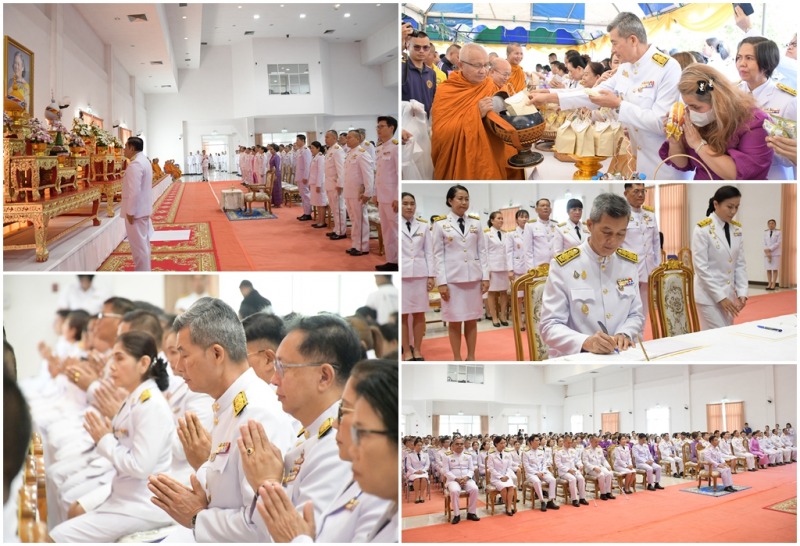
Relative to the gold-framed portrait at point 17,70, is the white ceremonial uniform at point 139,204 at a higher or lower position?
lower

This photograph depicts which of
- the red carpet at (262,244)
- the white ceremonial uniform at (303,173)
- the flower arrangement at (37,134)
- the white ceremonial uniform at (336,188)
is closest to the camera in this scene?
the flower arrangement at (37,134)

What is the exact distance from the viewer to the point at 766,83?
2.96 metres

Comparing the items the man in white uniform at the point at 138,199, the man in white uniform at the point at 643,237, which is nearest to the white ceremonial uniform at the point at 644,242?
the man in white uniform at the point at 643,237

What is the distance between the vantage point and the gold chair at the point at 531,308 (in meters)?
2.81

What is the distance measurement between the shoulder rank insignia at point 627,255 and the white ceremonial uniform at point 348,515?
1.49 metres

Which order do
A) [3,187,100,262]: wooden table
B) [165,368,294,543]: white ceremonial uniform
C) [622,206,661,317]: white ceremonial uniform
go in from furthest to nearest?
1. [3,187,100,262]: wooden table
2. [622,206,661,317]: white ceremonial uniform
3. [165,368,294,543]: white ceremonial uniform

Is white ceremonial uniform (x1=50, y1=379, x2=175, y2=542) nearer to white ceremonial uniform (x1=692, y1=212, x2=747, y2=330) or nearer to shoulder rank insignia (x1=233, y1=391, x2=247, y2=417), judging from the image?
shoulder rank insignia (x1=233, y1=391, x2=247, y2=417)

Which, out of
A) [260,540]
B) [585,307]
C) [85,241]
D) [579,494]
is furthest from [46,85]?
[579,494]

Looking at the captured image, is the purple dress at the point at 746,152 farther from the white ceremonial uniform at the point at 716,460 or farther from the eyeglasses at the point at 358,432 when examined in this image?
the eyeglasses at the point at 358,432

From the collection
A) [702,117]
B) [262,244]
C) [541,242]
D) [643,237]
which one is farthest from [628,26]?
[262,244]

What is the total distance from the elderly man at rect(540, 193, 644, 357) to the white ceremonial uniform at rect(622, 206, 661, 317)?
6 centimetres

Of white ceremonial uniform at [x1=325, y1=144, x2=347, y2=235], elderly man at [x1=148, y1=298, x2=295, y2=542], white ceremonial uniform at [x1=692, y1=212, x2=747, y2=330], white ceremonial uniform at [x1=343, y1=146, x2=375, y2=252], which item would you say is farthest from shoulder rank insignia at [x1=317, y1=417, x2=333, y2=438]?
white ceremonial uniform at [x1=325, y1=144, x2=347, y2=235]

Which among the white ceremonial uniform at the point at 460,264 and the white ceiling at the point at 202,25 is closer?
the white ceremonial uniform at the point at 460,264

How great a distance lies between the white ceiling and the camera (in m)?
3.30
